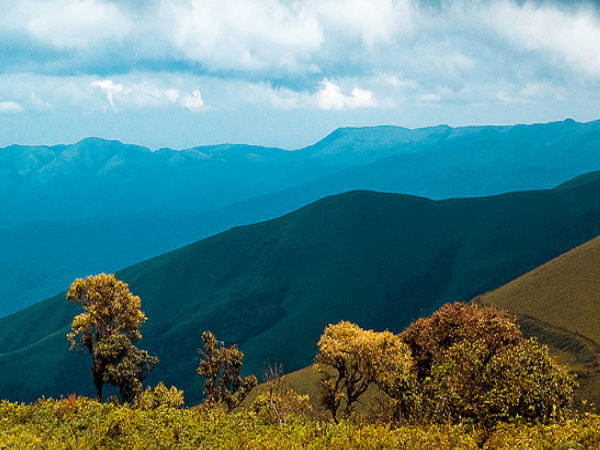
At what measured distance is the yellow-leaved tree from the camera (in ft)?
130

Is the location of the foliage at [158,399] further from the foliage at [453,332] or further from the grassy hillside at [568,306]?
the grassy hillside at [568,306]

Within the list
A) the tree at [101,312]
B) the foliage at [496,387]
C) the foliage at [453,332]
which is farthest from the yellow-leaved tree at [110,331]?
the foliage at [453,332]

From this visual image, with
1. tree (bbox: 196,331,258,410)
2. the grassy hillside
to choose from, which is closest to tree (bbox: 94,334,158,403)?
tree (bbox: 196,331,258,410)

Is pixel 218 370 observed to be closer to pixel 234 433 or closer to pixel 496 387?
pixel 234 433

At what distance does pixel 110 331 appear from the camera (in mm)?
43094

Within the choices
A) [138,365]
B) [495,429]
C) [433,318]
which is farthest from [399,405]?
[138,365]

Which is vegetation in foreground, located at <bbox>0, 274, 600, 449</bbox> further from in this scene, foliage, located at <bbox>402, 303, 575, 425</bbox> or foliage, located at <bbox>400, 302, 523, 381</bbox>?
foliage, located at <bbox>400, 302, 523, 381</bbox>

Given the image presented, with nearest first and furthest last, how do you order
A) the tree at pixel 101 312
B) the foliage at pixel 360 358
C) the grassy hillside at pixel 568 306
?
the foliage at pixel 360 358 < the tree at pixel 101 312 < the grassy hillside at pixel 568 306

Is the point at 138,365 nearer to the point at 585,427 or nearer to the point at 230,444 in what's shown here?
the point at 230,444

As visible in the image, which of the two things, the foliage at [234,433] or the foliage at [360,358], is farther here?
the foliage at [360,358]

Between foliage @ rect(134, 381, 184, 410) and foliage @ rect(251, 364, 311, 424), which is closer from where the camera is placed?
foliage @ rect(251, 364, 311, 424)

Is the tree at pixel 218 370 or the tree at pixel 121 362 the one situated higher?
the tree at pixel 121 362

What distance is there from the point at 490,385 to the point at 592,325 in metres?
90.4

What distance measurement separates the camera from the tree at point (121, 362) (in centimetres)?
3928
